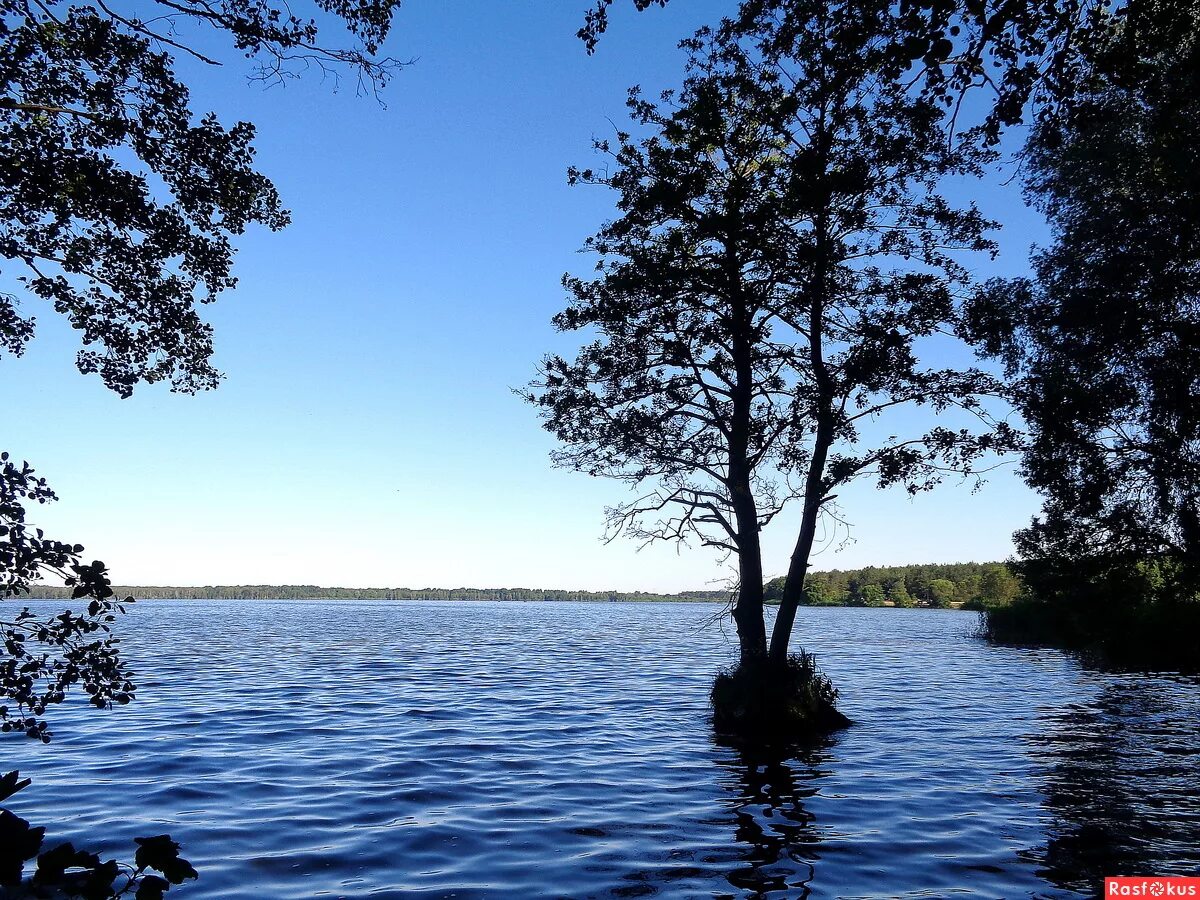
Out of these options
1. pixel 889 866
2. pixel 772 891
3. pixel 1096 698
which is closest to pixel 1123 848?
pixel 889 866

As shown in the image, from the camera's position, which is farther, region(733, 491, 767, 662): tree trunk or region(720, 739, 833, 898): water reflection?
region(733, 491, 767, 662): tree trunk

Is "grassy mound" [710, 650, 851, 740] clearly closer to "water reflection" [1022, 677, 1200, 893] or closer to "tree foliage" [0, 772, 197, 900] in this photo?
"water reflection" [1022, 677, 1200, 893]

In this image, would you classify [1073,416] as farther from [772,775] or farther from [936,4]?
[936,4]

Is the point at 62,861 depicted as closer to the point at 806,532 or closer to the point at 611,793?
the point at 611,793

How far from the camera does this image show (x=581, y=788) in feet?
46.4

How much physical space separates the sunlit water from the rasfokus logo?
25 centimetres

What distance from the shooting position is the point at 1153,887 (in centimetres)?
899

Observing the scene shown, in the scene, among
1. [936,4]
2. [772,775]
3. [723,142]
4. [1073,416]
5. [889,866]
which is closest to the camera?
[936,4]

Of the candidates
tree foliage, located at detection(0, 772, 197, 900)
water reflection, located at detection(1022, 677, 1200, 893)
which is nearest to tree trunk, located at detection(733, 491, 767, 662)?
water reflection, located at detection(1022, 677, 1200, 893)

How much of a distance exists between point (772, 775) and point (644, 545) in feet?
26.4

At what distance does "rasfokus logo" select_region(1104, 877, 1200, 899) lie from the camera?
349 inches

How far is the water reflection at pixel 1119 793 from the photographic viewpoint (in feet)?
32.4

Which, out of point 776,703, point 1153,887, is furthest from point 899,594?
point 1153,887

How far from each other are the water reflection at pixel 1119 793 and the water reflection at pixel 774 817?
2.83 metres
